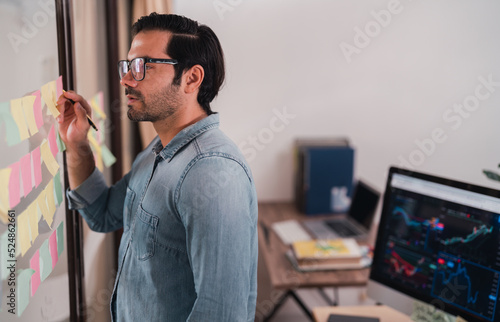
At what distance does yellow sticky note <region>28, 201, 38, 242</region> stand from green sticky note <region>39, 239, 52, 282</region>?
0.06 m

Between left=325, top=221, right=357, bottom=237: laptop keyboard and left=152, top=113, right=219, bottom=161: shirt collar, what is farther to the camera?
left=325, top=221, right=357, bottom=237: laptop keyboard

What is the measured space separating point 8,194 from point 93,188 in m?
0.39

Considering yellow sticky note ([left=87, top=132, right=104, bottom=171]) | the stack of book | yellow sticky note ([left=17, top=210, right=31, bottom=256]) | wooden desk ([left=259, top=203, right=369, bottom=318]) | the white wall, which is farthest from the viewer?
the white wall

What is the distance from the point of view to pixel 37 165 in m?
1.07

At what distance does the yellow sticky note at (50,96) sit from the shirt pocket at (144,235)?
1.20ft

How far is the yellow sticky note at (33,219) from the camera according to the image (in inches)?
40.7

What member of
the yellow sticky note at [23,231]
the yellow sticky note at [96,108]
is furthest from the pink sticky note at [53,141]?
the yellow sticky note at [96,108]

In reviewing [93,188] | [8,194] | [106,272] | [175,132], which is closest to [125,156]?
[106,272]

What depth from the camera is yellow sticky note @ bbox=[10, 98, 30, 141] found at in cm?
93

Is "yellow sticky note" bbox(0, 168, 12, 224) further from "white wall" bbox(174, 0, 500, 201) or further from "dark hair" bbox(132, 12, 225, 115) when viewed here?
"white wall" bbox(174, 0, 500, 201)

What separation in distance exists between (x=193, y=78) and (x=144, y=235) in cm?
44

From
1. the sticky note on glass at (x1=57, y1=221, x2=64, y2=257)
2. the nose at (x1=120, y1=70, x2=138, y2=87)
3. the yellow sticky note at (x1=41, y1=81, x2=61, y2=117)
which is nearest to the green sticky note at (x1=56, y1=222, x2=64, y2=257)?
the sticky note on glass at (x1=57, y1=221, x2=64, y2=257)

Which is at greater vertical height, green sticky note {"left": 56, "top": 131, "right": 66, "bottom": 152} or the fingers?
the fingers

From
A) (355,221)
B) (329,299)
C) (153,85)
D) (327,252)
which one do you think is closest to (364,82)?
(355,221)
